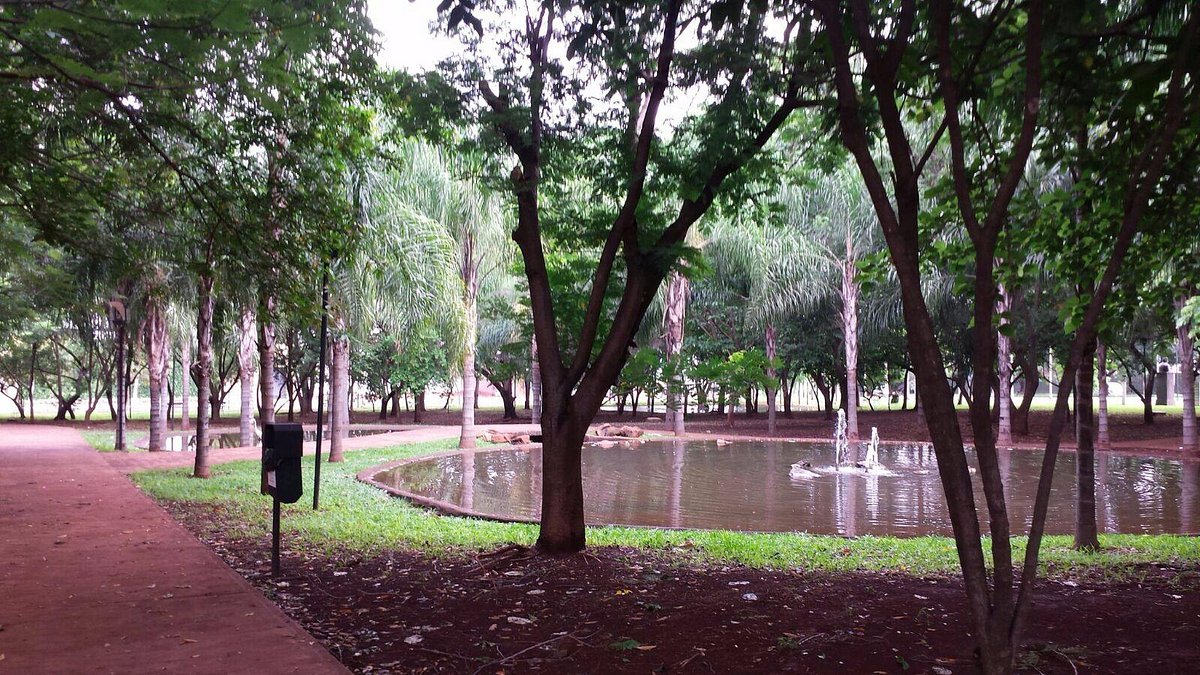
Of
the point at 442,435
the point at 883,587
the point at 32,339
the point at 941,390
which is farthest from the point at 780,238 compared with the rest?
the point at 32,339

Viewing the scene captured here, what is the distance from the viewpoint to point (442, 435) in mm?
29312

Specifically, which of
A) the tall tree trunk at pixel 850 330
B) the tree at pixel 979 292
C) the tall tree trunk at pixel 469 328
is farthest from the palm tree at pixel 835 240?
the tree at pixel 979 292

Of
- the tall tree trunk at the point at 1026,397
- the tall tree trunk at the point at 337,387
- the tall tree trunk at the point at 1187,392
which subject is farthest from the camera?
the tall tree trunk at the point at 1026,397

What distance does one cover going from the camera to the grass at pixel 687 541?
7.98m

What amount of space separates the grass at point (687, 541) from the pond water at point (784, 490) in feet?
4.86

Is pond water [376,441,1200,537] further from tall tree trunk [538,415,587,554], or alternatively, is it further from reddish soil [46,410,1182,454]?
reddish soil [46,410,1182,454]

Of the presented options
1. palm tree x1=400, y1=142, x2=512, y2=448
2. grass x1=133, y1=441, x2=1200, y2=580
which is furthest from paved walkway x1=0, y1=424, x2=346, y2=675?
palm tree x1=400, y1=142, x2=512, y2=448

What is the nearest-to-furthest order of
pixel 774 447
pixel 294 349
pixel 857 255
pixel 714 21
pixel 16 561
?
pixel 714 21, pixel 16 561, pixel 774 447, pixel 857 255, pixel 294 349

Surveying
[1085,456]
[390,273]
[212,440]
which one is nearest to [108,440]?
[212,440]

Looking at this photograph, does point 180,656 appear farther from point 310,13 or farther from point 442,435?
point 442,435

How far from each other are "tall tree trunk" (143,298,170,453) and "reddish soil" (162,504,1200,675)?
1566 cm

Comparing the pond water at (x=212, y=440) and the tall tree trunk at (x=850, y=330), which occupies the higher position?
the tall tree trunk at (x=850, y=330)

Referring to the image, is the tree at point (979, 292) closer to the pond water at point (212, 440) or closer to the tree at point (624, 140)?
the tree at point (624, 140)

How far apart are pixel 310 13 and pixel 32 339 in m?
41.6
